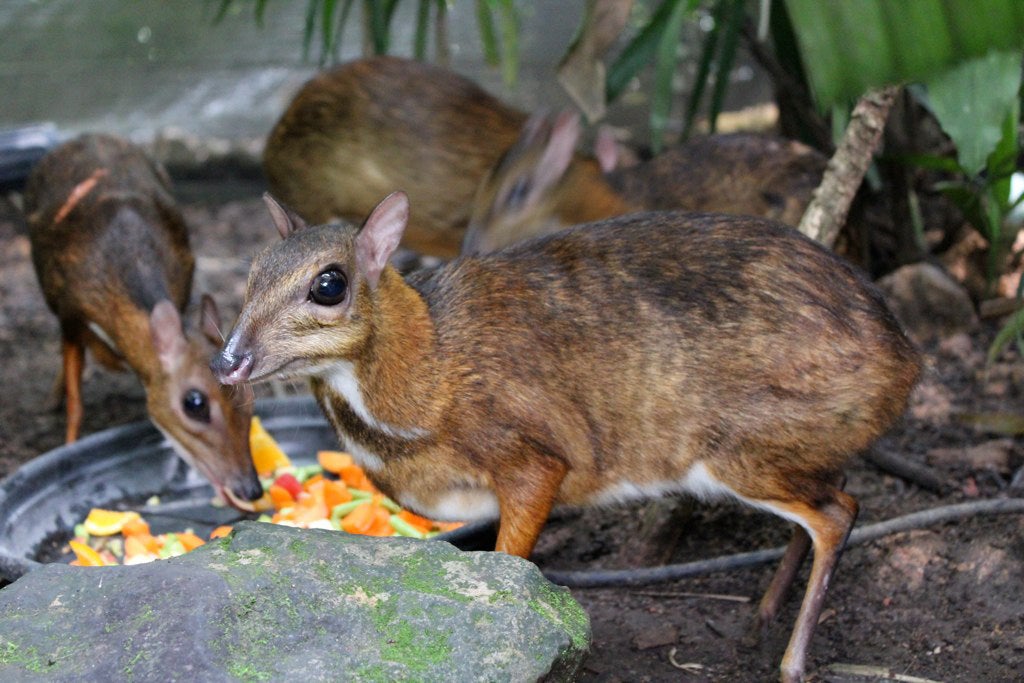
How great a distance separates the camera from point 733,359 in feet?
10.1

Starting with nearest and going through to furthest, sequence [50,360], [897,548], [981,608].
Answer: [981,608], [897,548], [50,360]

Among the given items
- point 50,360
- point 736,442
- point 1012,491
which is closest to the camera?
point 736,442

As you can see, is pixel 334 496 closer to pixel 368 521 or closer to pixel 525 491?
pixel 368 521

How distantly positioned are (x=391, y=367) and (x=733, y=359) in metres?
0.87

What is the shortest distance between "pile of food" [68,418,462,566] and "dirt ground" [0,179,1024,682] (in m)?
0.55

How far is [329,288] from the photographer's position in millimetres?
2938

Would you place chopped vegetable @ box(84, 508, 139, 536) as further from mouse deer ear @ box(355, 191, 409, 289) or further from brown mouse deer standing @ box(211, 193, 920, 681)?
mouse deer ear @ box(355, 191, 409, 289)

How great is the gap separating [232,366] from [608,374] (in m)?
0.96

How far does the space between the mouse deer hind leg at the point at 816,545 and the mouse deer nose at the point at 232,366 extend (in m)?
1.32

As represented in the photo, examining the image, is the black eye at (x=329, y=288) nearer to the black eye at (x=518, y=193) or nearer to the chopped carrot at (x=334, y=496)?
the chopped carrot at (x=334, y=496)

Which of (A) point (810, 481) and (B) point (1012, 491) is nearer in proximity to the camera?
(A) point (810, 481)

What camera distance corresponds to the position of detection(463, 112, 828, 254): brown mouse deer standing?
5.01 m

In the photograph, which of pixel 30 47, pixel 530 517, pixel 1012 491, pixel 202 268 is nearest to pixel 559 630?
pixel 530 517

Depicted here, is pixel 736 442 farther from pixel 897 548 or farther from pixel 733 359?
pixel 897 548
